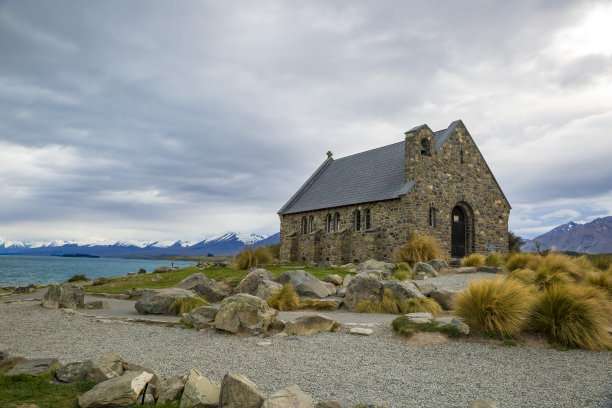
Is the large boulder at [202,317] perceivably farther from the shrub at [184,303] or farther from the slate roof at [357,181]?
the slate roof at [357,181]

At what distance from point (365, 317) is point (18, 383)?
7860 mm

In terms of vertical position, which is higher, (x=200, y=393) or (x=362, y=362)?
(x=200, y=393)

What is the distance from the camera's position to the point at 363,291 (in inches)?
491

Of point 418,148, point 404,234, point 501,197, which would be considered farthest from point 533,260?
point 501,197

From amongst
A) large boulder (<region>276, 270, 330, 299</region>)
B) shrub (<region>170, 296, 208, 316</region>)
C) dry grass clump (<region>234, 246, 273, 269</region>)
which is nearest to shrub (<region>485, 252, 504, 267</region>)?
large boulder (<region>276, 270, 330, 299</region>)

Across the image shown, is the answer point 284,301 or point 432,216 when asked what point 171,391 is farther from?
point 432,216

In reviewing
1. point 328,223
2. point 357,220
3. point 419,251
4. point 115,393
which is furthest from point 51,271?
point 115,393

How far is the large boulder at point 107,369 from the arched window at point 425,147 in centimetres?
2303

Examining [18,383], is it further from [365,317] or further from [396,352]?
[365,317]

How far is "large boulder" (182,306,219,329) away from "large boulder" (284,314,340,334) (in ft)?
6.82

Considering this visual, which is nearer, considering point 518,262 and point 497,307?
point 497,307

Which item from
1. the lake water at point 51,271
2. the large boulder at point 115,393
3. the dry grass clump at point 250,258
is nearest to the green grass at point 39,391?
the large boulder at point 115,393

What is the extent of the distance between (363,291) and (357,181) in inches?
763

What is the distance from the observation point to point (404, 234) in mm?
24797
